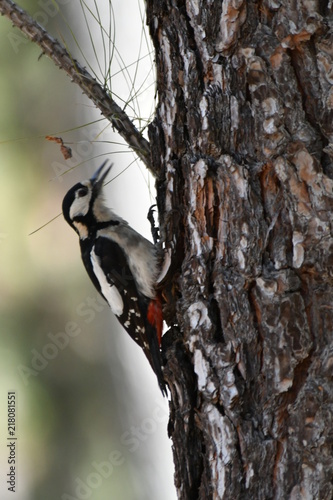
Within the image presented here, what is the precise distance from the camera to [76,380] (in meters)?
3.93

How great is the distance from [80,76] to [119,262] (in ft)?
3.03

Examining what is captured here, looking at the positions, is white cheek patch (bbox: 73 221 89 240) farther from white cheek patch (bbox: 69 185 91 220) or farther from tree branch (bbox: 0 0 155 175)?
tree branch (bbox: 0 0 155 175)

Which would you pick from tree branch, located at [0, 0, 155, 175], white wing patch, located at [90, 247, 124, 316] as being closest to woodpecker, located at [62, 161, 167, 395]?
white wing patch, located at [90, 247, 124, 316]

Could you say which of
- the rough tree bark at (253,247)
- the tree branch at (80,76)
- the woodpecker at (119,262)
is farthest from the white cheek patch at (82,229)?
the rough tree bark at (253,247)

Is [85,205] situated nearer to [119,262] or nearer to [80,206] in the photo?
[80,206]

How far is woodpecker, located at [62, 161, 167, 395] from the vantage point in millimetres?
2305

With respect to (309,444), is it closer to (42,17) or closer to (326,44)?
(326,44)

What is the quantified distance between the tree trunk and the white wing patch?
852 millimetres

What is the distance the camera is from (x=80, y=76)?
1861 millimetres

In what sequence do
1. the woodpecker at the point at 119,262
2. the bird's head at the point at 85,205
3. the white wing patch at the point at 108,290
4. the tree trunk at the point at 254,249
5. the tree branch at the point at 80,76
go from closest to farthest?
1. the tree trunk at the point at 254,249
2. the tree branch at the point at 80,76
3. the woodpecker at the point at 119,262
4. the white wing patch at the point at 108,290
5. the bird's head at the point at 85,205

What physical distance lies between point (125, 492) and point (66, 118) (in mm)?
2392

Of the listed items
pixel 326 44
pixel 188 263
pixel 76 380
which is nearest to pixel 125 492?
pixel 76 380

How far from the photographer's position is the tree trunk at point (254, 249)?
1.47m

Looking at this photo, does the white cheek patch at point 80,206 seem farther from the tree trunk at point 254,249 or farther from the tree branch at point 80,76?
the tree trunk at point 254,249
